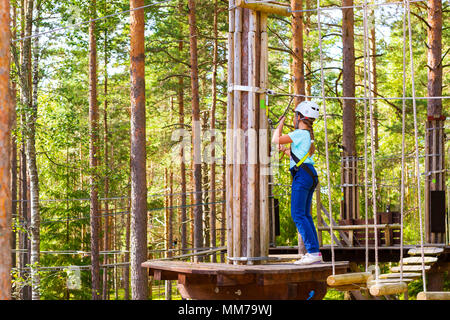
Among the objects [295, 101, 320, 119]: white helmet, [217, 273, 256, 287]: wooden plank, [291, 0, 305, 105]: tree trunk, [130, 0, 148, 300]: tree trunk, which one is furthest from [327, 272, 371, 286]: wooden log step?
[291, 0, 305, 105]: tree trunk

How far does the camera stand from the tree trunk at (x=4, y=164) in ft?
17.6

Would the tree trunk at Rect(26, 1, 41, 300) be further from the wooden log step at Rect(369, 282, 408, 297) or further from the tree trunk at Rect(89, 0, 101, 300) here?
the wooden log step at Rect(369, 282, 408, 297)

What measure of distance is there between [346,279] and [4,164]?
302 cm

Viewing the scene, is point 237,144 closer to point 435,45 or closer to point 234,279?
point 234,279

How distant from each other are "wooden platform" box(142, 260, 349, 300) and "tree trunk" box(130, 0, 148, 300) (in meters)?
6.71

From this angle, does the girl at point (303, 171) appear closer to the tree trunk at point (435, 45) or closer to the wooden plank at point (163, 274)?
the wooden plank at point (163, 274)

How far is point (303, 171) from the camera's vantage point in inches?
238

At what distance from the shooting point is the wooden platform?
215 inches

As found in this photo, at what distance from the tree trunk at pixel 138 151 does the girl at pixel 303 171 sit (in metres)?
6.92

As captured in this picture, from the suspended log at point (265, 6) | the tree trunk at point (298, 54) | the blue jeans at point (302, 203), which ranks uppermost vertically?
the tree trunk at point (298, 54)

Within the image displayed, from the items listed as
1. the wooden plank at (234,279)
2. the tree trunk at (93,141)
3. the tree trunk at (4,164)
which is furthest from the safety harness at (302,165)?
the tree trunk at (93,141)

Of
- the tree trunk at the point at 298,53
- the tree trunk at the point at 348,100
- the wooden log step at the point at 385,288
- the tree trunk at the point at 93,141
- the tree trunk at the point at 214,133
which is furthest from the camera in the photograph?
the tree trunk at the point at 214,133
